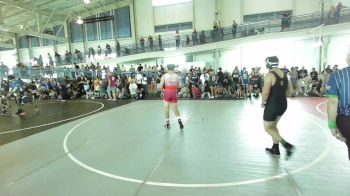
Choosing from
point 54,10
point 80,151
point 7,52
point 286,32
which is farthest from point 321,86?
point 7,52

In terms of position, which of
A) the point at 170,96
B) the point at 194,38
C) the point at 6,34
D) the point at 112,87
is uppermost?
the point at 6,34

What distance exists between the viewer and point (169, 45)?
21.2m

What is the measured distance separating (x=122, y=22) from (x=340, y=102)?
979 inches

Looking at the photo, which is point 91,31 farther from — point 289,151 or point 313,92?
point 289,151

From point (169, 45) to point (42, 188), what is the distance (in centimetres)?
1852

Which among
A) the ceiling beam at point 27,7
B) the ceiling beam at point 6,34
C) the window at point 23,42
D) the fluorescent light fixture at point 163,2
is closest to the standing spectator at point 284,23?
the fluorescent light fixture at point 163,2

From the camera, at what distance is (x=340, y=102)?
2.41 metres

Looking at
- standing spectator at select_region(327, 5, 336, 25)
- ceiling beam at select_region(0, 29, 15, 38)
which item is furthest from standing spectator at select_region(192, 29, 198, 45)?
ceiling beam at select_region(0, 29, 15, 38)

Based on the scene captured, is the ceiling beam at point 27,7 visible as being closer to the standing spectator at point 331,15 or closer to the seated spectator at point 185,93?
the seated spectator at point 185,93

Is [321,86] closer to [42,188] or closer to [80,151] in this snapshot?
[80,151]

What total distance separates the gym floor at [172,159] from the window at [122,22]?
18.6m

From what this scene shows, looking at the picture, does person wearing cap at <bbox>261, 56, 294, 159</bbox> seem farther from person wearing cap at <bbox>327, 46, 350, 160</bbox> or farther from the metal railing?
the metal railing

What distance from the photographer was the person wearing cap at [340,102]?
2335mm

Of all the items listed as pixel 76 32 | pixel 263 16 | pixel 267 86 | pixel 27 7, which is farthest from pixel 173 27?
pixel 267 86
